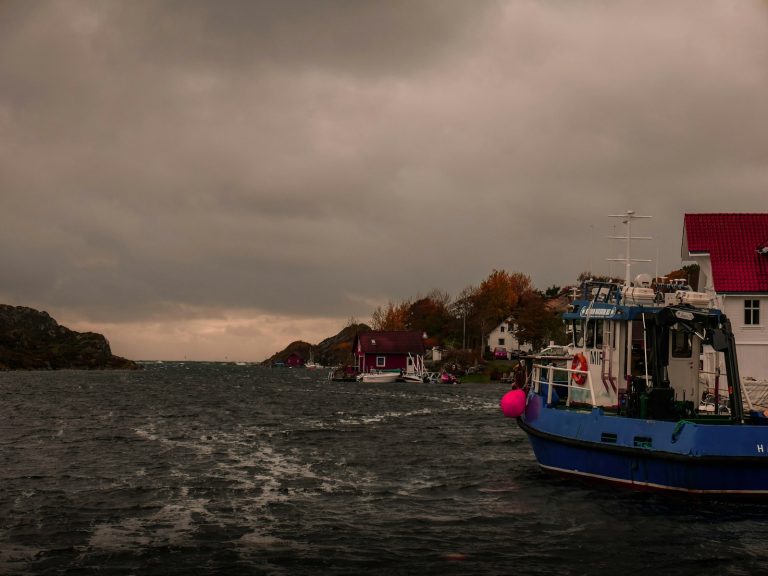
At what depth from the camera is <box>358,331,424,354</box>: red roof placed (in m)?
112

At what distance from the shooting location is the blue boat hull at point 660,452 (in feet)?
63.8

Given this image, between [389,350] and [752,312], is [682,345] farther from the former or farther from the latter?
[389,350]

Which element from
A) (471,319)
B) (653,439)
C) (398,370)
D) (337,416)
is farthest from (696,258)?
(471,319)

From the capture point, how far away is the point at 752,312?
4516 centimetres

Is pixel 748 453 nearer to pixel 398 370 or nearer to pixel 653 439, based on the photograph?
pixel 653 439

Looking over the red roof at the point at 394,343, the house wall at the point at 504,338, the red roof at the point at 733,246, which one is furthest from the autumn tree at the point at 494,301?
the red roof at the point at 733,246

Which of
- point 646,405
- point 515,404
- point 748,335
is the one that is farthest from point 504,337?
point 646,405

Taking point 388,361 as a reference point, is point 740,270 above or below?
above

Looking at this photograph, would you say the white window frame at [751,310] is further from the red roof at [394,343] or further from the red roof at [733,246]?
the red roof at [394,343]

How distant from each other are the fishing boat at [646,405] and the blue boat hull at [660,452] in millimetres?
24

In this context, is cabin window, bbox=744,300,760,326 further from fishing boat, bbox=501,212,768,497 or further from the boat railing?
the boat railing

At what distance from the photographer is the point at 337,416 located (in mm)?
47719

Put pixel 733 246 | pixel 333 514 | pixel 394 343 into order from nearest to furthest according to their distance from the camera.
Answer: pixel 333 514 → pixel 733 246 → pixel 394 343

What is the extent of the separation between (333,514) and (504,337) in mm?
116216
